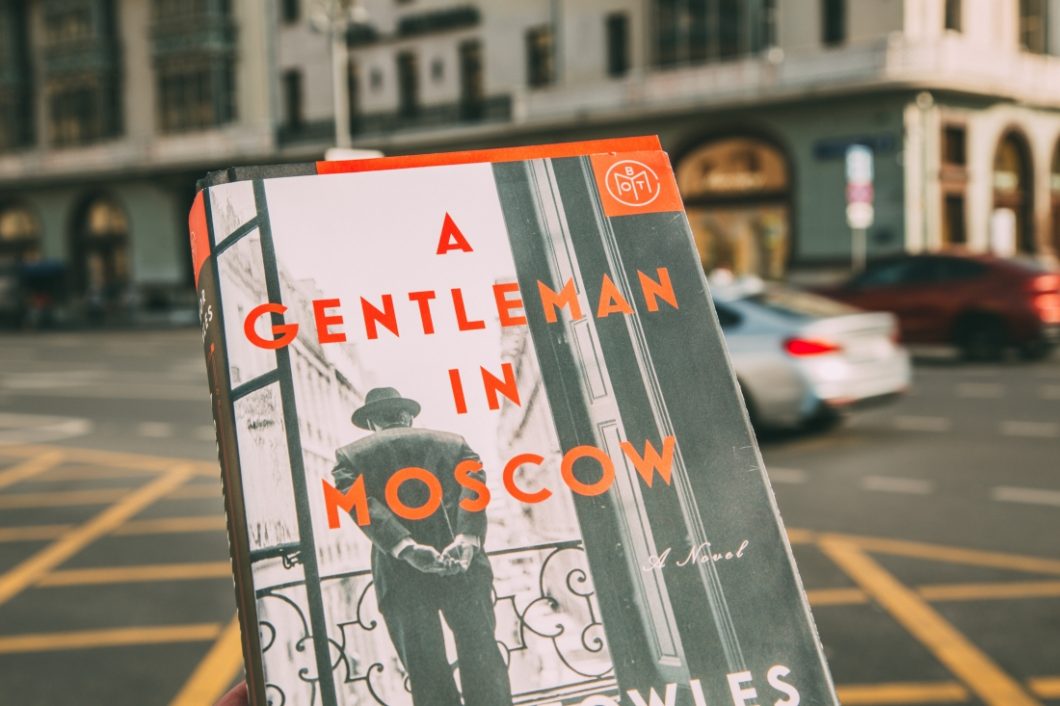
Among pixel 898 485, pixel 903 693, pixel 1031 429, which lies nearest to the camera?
pixel 903 693

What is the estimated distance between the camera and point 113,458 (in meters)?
10.7

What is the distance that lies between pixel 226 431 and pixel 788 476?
7860mm

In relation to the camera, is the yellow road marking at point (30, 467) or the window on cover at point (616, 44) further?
the window on cover at point (616, 44)

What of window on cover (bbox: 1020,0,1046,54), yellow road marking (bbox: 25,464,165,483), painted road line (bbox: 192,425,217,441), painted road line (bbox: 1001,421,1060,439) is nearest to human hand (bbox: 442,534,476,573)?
yellow road marking (bbox: 25,464,165,483)

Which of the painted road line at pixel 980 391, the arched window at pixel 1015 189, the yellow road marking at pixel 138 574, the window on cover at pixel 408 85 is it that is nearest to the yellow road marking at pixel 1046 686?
the yellow road marking at pixel 138 574

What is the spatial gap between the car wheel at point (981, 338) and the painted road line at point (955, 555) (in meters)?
10.2

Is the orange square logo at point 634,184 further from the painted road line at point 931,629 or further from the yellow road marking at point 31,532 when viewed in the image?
the yellow road marking at point 31,532

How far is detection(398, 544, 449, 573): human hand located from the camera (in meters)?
1.16

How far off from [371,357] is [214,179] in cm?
27

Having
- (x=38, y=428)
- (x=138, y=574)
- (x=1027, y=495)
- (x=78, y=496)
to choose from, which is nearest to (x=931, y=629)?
(x=1027, y=495)

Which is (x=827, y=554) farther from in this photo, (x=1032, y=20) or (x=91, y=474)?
(x=1032, y=20)

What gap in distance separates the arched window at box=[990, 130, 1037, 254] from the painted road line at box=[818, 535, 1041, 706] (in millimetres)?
22879

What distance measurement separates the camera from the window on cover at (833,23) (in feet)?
83.1

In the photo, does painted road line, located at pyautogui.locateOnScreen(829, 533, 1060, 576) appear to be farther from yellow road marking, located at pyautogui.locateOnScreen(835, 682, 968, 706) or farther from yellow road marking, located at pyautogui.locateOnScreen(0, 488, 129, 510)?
yellow road marking, located at pyautogui.locateOnScreen(0, 488, 129, 510)
